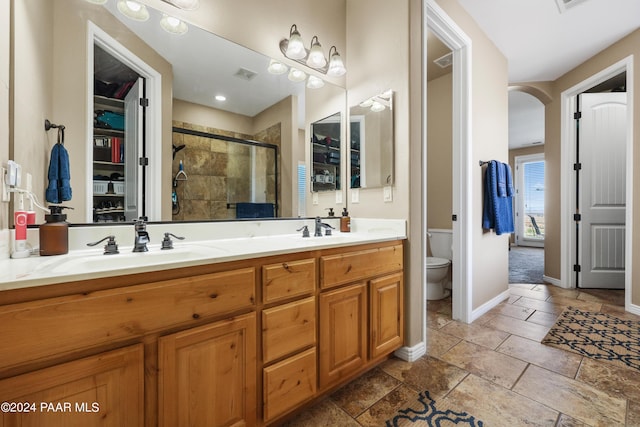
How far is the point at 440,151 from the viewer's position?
11.2 ft

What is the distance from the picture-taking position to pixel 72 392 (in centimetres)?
75

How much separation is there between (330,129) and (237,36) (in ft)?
3.02

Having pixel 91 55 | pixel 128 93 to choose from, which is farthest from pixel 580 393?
pixel 91 55

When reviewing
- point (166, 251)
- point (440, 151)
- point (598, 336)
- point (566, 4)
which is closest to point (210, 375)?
point (166, 251)

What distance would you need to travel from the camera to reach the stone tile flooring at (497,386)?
1.33 meters

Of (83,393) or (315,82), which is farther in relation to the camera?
(315,82)

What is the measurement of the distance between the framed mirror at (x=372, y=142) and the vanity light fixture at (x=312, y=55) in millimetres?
326

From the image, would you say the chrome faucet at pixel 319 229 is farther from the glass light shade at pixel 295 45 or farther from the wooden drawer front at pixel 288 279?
the glass light shade at pixel 295 45

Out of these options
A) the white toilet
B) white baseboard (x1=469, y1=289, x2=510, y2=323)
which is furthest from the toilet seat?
white baseboard (x1=469, y1=289, x2=510, y2=323)

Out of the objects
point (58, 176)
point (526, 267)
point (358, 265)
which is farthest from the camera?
point (526, 267)

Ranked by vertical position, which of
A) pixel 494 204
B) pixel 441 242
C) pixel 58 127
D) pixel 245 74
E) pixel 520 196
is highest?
pixel 245 74

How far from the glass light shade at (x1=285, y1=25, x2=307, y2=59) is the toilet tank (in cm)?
253

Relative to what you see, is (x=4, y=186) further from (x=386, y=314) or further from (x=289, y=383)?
(x=386, y=314)

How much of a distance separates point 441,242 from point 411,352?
182 centimetres
